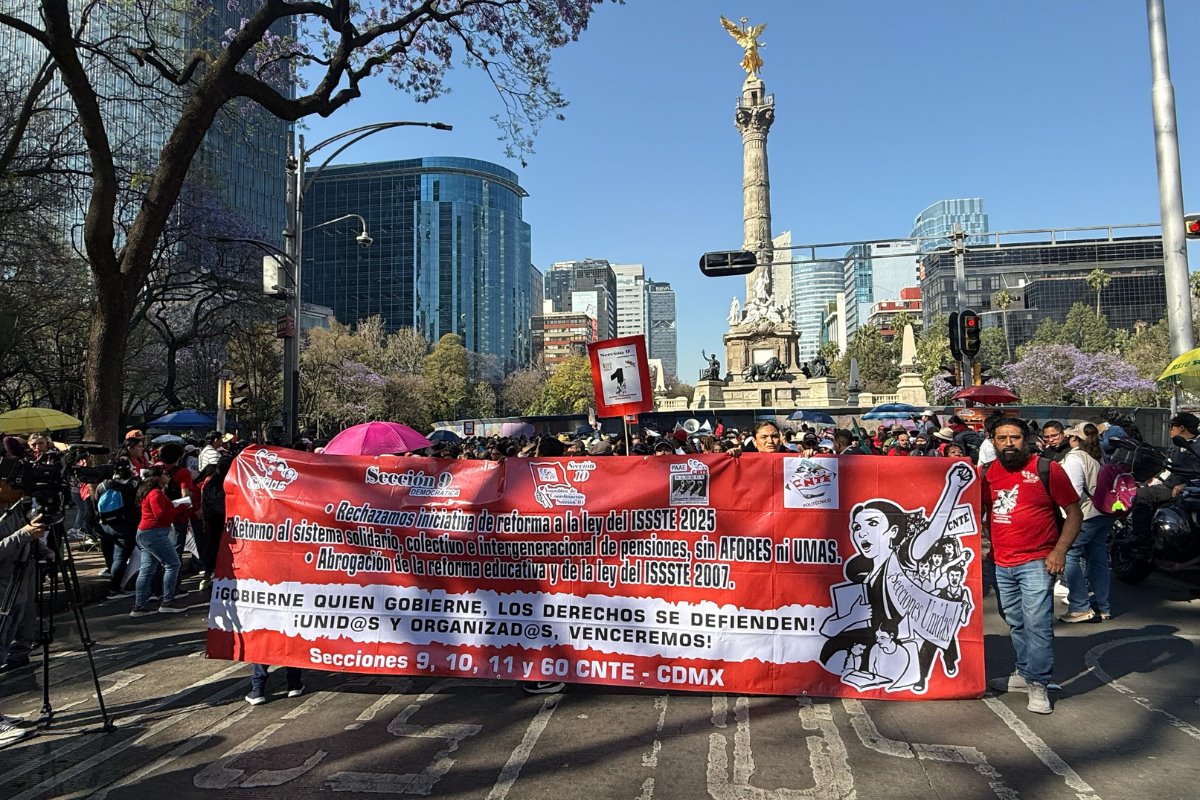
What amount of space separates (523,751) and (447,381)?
61.3m

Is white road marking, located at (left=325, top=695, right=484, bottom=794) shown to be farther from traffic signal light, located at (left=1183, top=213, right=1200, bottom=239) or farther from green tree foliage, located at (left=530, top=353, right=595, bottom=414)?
green tree foliage, located at (left=530, top=353, right=595, bottom=414)

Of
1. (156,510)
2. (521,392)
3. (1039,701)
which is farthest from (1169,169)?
(521,392)

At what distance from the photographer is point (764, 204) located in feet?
205

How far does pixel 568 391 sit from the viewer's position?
80812 mm

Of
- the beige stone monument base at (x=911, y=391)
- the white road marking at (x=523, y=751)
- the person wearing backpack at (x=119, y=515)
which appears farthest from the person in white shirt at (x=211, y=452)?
the beige stone monument base at (x=911, y=391)

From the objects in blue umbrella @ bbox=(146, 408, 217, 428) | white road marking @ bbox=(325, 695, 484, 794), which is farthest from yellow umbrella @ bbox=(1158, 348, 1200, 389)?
blue umbrella @ bbox=(146, 408, 217, 428)

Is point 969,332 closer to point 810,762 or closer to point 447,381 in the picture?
point 810,762

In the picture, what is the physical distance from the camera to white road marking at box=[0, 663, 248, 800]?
3.82m

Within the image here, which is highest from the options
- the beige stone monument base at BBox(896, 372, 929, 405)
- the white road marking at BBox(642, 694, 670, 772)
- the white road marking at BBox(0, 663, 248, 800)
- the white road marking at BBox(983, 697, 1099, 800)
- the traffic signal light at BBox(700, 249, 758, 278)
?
the traffic signal light at BBox(700, 249, 758, 278)

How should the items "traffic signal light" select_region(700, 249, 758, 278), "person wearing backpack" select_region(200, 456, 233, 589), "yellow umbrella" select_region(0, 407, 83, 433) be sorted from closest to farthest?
"person wearing backpack" select_region(200, 456, 233, 589), "yellow umbrella" select_region(0, 407, 83, 433), "traffic signal light" select_region(700, 249, 758, 278)

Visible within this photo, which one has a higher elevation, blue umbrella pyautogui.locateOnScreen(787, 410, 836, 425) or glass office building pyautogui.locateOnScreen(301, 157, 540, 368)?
glass office building pyautogui.locateOnScreen(301, 157, 540, 368)

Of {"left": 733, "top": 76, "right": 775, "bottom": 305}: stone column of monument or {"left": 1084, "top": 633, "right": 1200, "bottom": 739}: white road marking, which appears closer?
{"left": 1084, "top": 633, "right": 1200, "bottom": 739}: white road marking

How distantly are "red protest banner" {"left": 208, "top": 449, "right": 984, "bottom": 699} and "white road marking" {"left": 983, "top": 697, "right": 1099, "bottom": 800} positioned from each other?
8.5 inches

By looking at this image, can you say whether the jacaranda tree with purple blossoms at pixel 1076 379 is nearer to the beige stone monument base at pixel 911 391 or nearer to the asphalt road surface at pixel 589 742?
the beige stone monument base at pixel 911 391
